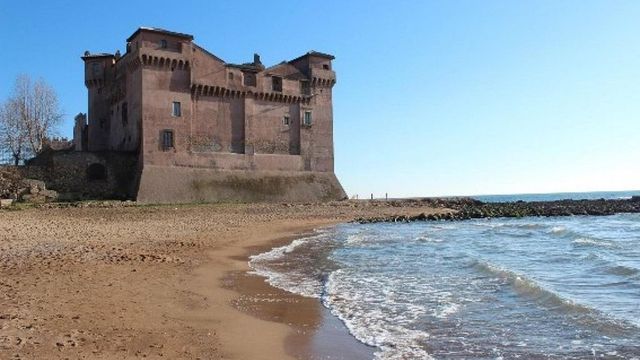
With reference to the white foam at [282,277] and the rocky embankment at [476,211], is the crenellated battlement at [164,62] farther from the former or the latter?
the white foam at [282,277]

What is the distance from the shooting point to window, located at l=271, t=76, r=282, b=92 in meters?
50.3

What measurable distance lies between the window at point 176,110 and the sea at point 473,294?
24.1 m

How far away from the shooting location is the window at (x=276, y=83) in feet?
165

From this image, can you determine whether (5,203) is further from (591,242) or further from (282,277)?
(591,242)

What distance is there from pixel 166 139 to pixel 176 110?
8.45ft

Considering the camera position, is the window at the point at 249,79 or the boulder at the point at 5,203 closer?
the boulder at the point at 5,203

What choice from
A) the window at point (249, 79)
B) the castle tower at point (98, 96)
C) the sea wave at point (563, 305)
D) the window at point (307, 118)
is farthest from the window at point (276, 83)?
the sea wave at point (563, 305)

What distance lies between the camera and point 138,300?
973 cm

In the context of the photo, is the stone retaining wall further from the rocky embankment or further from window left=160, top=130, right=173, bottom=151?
the rocky embankment

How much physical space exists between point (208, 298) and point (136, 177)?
32.5 meters

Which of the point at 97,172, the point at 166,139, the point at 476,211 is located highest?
the point at 166,139

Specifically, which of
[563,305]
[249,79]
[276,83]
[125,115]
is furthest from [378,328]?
[276,83]

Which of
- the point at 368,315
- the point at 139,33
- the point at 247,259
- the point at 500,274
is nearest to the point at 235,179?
the point at 139,33

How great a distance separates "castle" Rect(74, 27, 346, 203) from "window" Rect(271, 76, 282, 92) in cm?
9
